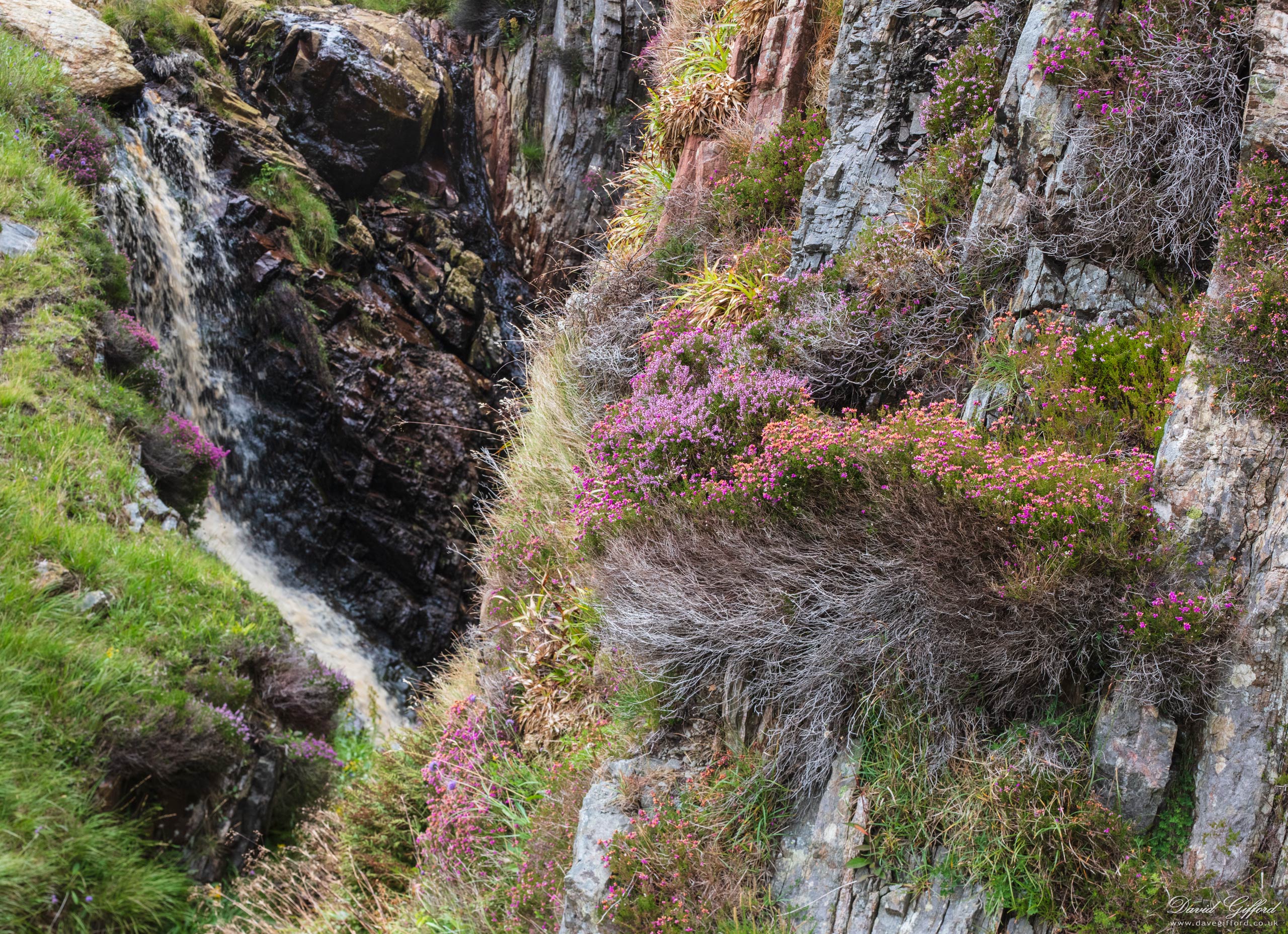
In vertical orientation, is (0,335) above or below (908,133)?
below

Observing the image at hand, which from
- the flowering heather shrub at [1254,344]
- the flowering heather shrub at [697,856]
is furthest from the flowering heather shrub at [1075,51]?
the flowering heather shrub at [697,856]

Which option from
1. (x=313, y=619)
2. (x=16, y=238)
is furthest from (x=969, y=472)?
(x=16, y=238)

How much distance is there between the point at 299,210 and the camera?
1238 centimetres

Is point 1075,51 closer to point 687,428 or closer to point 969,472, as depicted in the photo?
point 969,472

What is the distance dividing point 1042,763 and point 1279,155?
2533 millimetres

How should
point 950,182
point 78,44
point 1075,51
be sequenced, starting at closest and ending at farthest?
1. point 1075,51
2. point 950,182
3. point 78,44

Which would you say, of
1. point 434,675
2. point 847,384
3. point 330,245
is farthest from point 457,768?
point 330,245

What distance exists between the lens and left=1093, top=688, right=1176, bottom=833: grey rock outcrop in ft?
8.70

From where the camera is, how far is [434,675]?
7.29m

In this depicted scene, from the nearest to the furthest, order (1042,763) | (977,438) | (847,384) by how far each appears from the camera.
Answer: (1042,763)
(977,438)
(847,384)

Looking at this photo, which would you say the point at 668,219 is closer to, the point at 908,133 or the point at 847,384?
the point at 908,133

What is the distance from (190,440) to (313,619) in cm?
280

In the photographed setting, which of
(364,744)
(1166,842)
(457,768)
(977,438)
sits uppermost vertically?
(977,438)

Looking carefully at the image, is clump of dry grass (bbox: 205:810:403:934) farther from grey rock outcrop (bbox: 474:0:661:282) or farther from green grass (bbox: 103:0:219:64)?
green grass (bbox: 103:0:219:64)
